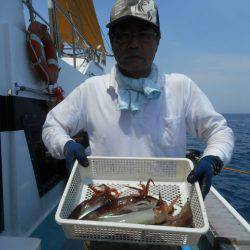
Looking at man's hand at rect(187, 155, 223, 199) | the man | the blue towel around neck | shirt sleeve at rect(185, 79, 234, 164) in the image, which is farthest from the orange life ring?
man's hand at rect(187, 155, 223, 199)

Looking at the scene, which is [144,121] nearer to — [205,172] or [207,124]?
[207,124]

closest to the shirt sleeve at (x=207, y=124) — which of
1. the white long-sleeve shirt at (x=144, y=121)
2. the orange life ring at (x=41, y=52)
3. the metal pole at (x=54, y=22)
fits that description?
the white long-sleeve shirt at (x=144, y=121)

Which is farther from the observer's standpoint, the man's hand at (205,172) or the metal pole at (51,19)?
the metal pole at (51,19)

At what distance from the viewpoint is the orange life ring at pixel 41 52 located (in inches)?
151

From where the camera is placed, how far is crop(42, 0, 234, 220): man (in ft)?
7.54

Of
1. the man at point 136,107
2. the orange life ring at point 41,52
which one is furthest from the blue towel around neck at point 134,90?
the orange life ring at point 41,52

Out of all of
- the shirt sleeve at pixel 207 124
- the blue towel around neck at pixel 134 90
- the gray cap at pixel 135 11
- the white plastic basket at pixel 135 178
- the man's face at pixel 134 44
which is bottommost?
the white plastic basket at pixel 135 178

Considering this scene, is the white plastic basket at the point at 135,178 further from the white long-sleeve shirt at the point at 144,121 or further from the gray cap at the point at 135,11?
the gray cap at the point at 135,11

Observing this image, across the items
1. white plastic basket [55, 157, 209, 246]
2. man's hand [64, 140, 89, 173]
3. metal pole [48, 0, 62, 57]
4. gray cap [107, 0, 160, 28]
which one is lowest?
white plastic basket [55, 157, 209, 246]

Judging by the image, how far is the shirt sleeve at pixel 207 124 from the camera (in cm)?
216

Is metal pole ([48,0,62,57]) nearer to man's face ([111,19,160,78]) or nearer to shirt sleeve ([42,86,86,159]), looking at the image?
shirt sleeve ([42,86,86,159])

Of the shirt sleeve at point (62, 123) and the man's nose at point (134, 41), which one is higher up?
the man's nose at point (134, 41)

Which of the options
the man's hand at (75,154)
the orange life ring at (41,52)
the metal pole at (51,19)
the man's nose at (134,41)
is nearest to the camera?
the man's hand at (75,154)

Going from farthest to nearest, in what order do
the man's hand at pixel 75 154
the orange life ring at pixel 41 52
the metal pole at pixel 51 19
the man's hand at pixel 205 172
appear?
the metal pole at pixel 51 19
the orange life ring at pixel 41 52
the man's hand at pixel 75 154
the man's hand at pixel 205 172
